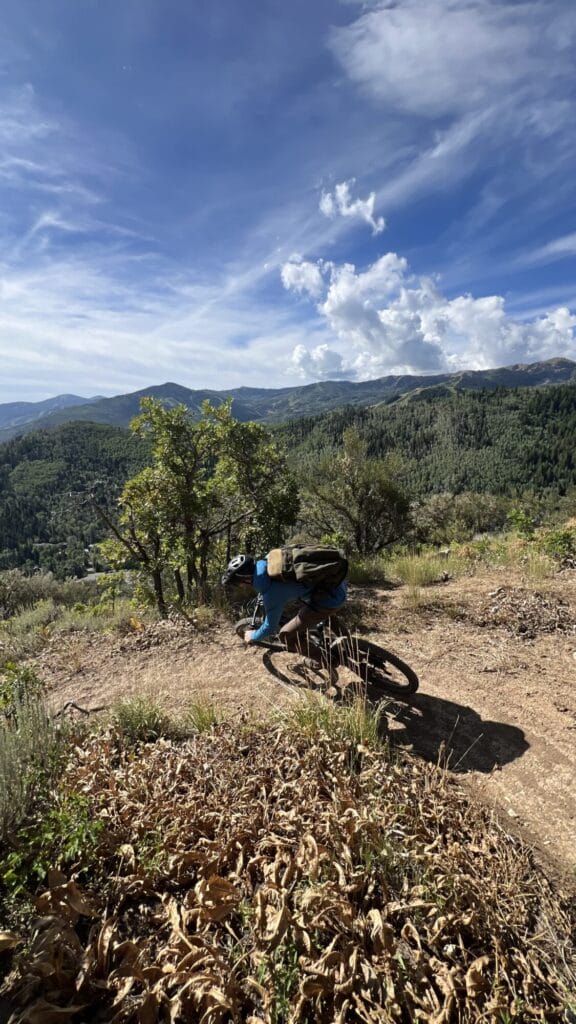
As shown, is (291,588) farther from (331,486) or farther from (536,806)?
(331,486)

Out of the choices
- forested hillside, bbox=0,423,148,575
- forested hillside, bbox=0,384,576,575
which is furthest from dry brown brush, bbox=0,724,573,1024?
forested hillside, bbox=0,384,576,575

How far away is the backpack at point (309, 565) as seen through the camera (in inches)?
170

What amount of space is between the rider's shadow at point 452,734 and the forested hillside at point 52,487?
88.5 meters

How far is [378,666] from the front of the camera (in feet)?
16.3

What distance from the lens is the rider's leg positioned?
15.0ft

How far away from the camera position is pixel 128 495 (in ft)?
32.8

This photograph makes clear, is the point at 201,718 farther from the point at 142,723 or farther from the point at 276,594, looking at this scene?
the point at 276,594

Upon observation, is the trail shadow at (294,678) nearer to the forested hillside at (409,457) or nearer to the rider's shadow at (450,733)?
the rider's shadow at (450,733)

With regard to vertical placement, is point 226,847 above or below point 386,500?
A: above

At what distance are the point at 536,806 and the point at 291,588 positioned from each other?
8.51 ft

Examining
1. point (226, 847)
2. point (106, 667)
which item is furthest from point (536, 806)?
point (106, 667)

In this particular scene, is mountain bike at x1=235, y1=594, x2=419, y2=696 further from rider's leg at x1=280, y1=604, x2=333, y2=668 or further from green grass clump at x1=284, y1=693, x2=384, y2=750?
green grass clump at x1=284, y1=693, x2=384, y2=750

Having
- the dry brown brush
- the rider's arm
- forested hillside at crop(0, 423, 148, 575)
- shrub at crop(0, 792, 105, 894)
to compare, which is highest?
the rider's arm

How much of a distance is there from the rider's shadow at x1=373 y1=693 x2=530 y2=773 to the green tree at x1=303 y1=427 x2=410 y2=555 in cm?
2001
